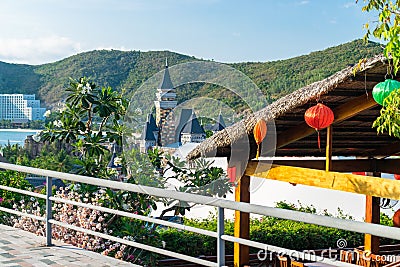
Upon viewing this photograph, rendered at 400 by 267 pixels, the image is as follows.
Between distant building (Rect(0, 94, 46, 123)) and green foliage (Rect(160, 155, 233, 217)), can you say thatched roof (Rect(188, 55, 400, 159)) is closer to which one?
green foliage (Rect(160, 155, 233, 217))

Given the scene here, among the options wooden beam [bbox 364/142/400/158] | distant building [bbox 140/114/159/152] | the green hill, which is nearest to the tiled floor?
distant building [bbox 140/114/159/152]

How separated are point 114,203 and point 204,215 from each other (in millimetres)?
3851

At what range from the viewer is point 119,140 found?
25.6ft

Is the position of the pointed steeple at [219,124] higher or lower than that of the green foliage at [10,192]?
higher

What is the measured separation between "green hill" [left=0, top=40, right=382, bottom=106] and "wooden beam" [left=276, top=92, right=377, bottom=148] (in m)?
6.78

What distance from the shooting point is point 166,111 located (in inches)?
167

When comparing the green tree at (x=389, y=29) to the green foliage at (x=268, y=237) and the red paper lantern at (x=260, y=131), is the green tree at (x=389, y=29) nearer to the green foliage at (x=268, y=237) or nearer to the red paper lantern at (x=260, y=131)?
the red paper lantern at (x=260, y=131)

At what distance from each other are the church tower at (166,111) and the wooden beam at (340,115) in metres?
1.70

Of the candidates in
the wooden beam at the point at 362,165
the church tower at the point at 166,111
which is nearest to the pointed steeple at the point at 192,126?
the church tower at the point at 166,111

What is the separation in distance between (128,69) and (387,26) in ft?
44.9

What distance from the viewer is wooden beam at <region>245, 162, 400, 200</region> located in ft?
15.6

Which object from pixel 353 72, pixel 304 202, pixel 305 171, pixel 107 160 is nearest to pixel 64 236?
pixel 107 160

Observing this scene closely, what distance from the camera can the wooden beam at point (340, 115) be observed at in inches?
203

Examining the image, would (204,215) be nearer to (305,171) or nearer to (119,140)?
(119,140)
